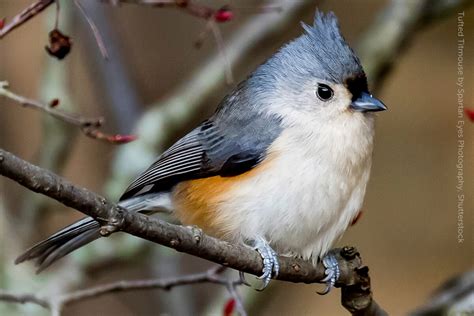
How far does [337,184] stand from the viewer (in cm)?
254

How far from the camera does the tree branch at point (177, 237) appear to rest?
166 centimetres

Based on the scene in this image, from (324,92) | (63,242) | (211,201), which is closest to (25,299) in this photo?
(63,242)

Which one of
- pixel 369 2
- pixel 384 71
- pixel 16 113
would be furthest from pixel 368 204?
pixel 16 113

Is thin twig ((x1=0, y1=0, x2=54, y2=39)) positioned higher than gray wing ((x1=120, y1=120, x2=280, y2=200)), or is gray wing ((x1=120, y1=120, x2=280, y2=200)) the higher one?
thin twig ((x1=0, y1=0, x2=54, y2=39))

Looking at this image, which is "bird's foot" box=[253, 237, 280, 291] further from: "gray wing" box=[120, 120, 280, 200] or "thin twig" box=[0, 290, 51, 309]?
"thin twig" box=[0, 290, 51, 309]

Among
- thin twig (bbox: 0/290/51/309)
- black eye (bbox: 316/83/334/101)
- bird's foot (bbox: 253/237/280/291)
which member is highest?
black eye (bbox: 316/83/334/101)

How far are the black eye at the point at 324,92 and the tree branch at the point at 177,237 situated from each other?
0.52 m

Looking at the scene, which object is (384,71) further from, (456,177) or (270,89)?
(456,177)

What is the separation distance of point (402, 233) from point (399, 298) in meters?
0.40

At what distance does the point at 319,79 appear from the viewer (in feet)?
8.79

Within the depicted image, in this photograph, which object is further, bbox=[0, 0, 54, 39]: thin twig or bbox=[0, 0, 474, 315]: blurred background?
bbox=[0, 0, 474, 315]: blurred background

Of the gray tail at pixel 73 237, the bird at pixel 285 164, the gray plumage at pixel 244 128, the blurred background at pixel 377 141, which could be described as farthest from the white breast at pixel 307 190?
the blurred background at pixel 377 141

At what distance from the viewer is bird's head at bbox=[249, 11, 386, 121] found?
2605mm

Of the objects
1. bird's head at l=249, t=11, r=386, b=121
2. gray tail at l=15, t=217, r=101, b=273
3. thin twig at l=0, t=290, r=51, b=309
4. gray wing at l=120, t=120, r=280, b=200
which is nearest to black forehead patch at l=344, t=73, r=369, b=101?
bird's head at l=249, t=11, r=386, b=121
